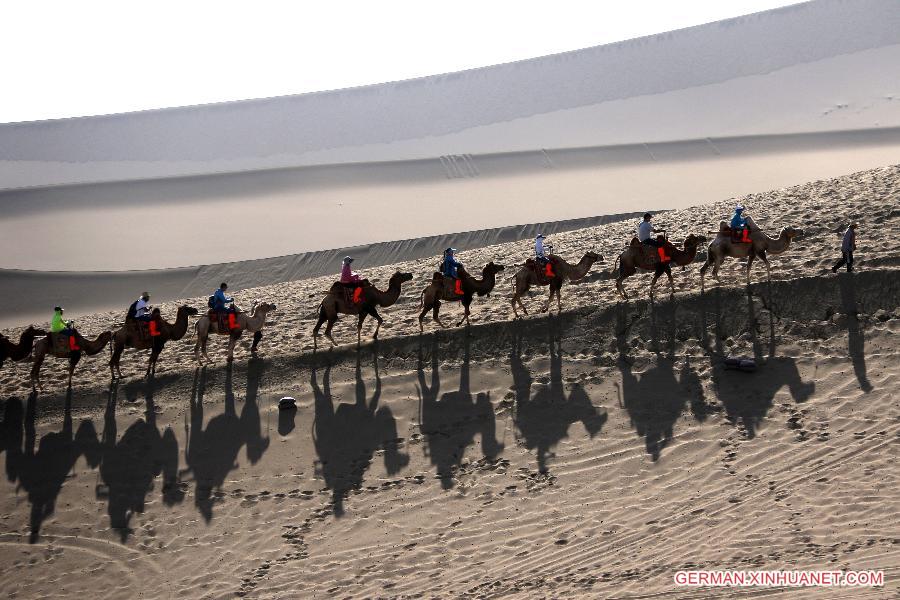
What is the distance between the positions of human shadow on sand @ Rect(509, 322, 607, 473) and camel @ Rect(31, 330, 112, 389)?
7680 mm

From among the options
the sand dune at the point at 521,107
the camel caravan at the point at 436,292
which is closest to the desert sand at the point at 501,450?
the camel caravan at the point at 436,292

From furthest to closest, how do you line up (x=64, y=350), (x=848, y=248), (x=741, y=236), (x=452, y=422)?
(x=64, y=350)
(x=741, y=236)
(x=848, y=248)
(x=452, y=422)

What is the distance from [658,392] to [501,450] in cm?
271

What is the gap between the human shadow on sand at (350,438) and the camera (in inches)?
575

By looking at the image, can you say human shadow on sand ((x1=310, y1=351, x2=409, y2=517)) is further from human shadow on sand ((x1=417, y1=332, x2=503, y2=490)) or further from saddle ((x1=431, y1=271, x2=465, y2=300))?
saddle ((x1=431, y1=271, x2=465, y2=300))

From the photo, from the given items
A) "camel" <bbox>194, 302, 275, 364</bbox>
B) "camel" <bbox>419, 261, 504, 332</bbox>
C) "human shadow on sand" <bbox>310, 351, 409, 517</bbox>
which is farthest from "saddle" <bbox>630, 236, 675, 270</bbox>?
"camel" <bbox>194, 302, 275, 364</bbox>

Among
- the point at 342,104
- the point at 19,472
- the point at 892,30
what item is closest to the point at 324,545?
the point at 19,472

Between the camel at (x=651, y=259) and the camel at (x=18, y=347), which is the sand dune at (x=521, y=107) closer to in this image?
the camel at (x=651, y=259)

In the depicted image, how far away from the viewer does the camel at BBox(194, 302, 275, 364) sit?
59.4 ft

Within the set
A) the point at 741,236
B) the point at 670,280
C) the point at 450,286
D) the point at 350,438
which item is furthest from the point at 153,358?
the point at 741,236

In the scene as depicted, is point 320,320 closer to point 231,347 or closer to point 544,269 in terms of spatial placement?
point 231,347

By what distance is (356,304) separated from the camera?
59.4 ft

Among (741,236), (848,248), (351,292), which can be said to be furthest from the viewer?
(351,292)

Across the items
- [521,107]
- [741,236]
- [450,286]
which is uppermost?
[521,107]
